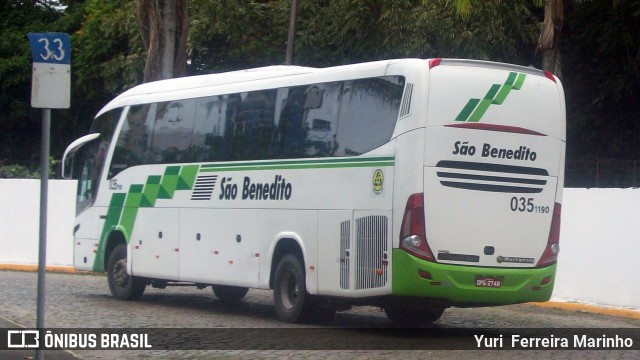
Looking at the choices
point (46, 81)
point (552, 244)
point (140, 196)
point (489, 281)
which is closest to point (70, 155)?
point (140, 196)

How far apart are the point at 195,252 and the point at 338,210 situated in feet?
12.7

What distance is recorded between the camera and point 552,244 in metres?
14.1

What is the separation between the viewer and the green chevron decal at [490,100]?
44.4 feet

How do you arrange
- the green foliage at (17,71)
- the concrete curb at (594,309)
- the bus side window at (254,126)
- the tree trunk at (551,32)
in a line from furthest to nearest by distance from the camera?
the green foliage at (17,71) < the tree trunk at (551,32) < the concrete curb at (594,309) < the bus side window at (254,126)

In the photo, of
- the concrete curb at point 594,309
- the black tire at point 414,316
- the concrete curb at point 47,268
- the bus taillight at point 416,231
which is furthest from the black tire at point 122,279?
the concrete curb at point 47,268

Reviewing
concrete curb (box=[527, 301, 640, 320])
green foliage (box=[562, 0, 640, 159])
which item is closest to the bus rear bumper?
concrete curb (box=[527, 301, 640, 320])

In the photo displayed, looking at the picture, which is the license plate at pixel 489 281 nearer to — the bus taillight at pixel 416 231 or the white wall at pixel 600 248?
the bus taillight at pixel 416 231

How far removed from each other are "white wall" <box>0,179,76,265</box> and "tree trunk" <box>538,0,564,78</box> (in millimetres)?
12305

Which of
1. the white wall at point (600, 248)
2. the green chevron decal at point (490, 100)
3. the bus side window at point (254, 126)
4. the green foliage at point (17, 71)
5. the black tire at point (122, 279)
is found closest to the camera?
the green chevron decal at point (490, 100)

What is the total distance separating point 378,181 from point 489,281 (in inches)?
70.9

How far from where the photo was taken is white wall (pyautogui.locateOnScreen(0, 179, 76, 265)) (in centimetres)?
2844

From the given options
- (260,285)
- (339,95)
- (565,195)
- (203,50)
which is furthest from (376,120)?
(203,50)

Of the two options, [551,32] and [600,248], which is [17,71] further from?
[600,248]

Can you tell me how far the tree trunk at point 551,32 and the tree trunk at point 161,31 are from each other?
901 centimetres
